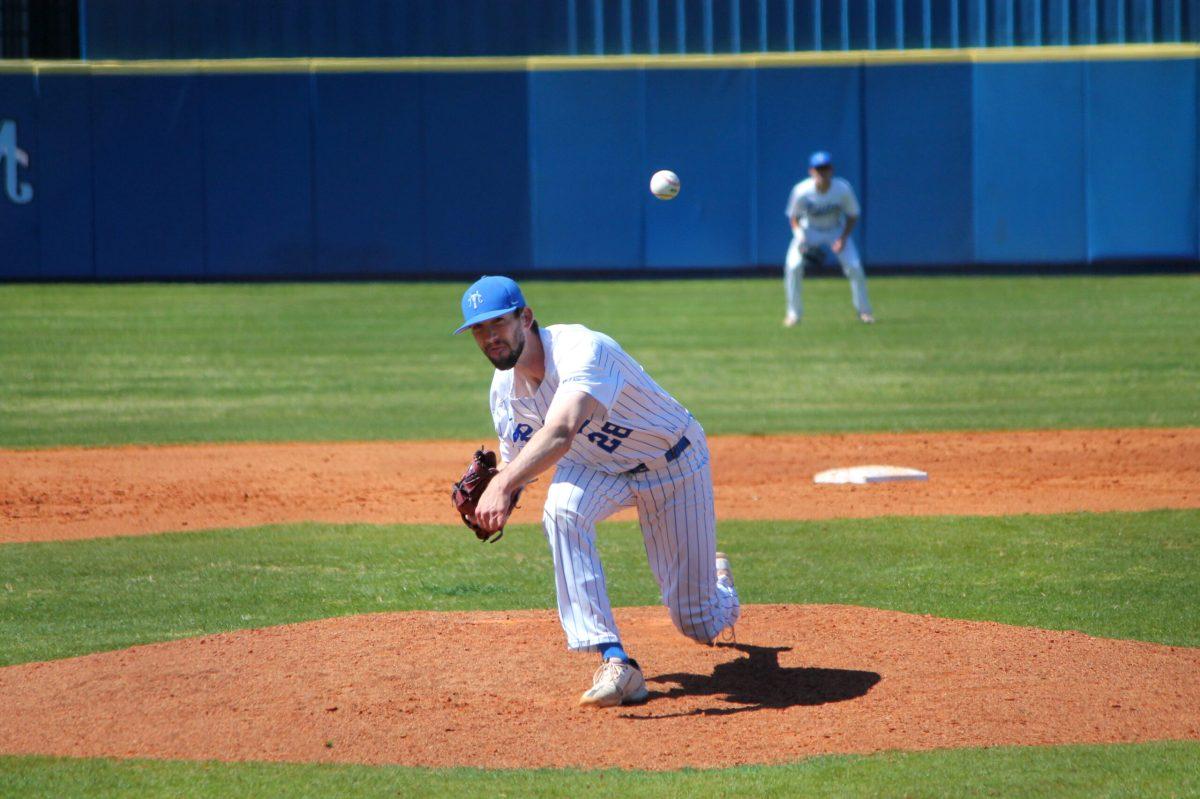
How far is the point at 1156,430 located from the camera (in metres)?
10.7

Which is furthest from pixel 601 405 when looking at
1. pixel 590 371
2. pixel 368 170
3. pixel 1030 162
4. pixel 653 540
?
pixel 1030 162

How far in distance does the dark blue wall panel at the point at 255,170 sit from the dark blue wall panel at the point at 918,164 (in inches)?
314

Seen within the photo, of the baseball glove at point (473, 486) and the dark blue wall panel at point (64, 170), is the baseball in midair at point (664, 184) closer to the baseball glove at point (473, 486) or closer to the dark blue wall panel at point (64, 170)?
the baseball glove at point (473, 486)

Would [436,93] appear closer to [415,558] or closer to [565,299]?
[565,299]

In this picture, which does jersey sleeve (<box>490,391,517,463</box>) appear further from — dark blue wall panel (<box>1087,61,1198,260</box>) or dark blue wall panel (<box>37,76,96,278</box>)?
dark blue wall panel (<box>1087,61,1198,260</box>)

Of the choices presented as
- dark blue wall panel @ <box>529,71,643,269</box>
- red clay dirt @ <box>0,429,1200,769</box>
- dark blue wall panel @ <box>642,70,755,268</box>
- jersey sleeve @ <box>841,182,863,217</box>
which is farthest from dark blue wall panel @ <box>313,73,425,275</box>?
red clay dirt @ <box>0,429,1200,769</box>

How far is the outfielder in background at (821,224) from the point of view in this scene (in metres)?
15.9

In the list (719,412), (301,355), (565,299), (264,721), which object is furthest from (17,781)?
(565,299)

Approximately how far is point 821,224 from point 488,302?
1227 cm

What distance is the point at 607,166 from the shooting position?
2059 centimetres

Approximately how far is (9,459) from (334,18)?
12.8m

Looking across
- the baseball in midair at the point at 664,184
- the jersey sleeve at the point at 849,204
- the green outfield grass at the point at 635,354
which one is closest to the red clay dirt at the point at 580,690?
the baseball in midair at the point at 664,184

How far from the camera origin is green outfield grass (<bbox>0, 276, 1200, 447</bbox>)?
1176cm

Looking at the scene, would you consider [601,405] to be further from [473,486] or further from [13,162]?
[13,162]
